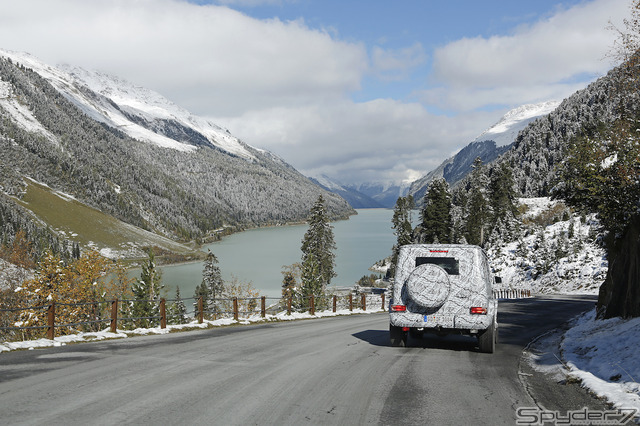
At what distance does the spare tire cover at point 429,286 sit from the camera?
11.2 metres

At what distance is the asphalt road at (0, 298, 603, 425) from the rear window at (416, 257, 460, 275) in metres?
2.03

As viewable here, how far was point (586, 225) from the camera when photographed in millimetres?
66188

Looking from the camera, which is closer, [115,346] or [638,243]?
[115,346]

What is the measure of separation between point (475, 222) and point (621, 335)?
239ft

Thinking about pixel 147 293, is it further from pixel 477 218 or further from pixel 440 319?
pixel 477 218

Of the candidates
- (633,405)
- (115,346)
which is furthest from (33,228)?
(633,405)

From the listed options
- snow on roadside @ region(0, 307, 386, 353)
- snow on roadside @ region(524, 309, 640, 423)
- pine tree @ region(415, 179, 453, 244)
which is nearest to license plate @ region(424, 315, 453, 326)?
snow on roadside @ region(524, 309, 640, 423)

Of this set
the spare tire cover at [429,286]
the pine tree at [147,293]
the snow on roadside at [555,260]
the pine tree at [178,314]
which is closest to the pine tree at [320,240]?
the pine tree at [178,314]

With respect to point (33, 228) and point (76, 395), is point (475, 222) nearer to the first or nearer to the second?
point (76, 395)

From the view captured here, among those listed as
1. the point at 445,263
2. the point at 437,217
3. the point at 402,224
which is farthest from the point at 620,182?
the point at 402,224

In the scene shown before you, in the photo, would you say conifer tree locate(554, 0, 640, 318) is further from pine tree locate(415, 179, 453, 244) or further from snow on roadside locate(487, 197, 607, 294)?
pine tree locate(415, 179, 453, 244)

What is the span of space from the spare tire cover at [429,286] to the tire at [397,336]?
1447 millimetres

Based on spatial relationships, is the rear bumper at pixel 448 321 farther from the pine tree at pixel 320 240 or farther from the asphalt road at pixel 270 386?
the pine tree at pixel 320 240

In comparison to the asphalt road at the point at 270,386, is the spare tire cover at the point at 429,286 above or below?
above
